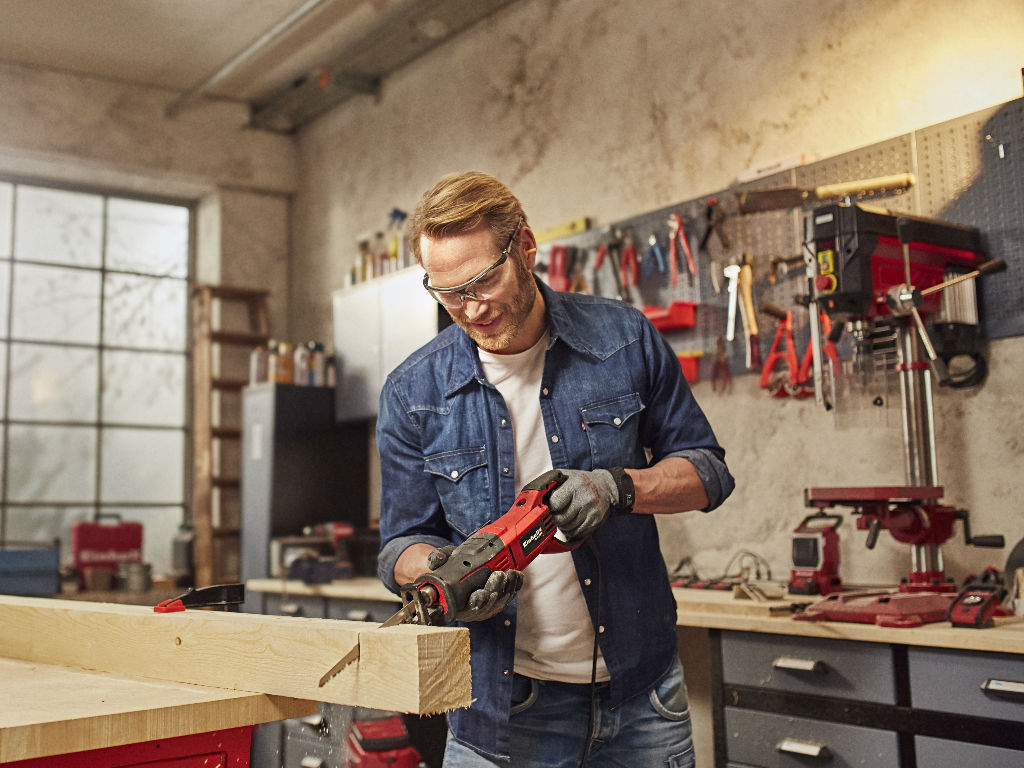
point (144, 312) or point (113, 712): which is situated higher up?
point (144, 312)

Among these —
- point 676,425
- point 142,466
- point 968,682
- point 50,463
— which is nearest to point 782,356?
point 968,682

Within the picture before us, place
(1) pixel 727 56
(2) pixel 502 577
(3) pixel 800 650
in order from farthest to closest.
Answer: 1. (1) pixel 727 56
2. (3) pixel 800 650
3. (2) pixel 502 577

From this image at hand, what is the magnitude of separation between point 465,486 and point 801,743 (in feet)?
3.66

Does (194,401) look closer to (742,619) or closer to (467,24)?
(467,24)

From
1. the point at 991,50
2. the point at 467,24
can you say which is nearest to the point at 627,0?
the point at 467,24

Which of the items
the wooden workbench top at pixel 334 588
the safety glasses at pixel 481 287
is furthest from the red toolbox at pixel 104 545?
the safety glasses at pixel 481 287

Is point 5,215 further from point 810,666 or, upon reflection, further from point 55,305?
point 810,666

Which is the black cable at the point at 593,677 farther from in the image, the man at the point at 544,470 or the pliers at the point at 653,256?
the pliers at the point at 653,256

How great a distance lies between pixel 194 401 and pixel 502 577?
181 inches

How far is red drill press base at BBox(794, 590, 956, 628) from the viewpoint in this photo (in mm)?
2085

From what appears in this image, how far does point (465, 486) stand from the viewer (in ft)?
5.43

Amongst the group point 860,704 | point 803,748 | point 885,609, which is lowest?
point 803,748

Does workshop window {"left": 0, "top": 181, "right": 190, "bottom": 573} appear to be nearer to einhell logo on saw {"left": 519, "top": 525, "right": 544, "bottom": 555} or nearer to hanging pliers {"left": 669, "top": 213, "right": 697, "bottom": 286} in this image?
hanging pliers {"left": 669, "top": 213, "right": 697, "bottom": 286}

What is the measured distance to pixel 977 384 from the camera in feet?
8.61
